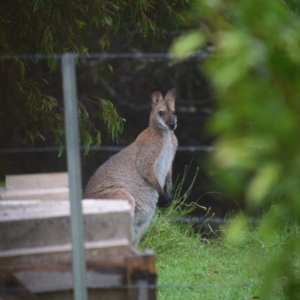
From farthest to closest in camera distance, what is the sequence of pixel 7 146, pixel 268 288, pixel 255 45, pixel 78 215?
1. pixel 7 146
2. pixel 78 215
3. pixel 268 288
4. pixel 255 45

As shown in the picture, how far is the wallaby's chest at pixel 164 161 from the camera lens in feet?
23.5

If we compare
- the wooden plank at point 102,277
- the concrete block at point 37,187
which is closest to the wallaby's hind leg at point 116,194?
the concrete block at point 37,187

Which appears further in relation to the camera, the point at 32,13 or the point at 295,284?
the point at 32,13

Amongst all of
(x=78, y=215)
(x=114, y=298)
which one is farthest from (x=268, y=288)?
(x=114, y=298)

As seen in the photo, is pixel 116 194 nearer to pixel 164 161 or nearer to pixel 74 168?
pixel 164 161

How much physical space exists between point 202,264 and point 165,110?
1.89 m

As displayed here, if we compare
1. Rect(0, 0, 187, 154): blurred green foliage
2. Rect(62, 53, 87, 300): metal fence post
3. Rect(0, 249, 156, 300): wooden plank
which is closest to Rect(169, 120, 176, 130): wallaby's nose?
Rect(0, 0, 187, 154): blurred green foliage

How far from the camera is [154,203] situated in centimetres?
688

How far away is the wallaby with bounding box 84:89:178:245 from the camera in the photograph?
267 inches

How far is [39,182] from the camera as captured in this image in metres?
3.90

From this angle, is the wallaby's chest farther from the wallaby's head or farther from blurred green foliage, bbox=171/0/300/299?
blurred green foliage, bbox=171/0/300/299

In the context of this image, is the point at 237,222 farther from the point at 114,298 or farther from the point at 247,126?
the point at 114,298

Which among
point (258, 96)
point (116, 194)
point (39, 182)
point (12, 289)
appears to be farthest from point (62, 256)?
point (116, 194)

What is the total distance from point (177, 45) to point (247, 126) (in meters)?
0.28
